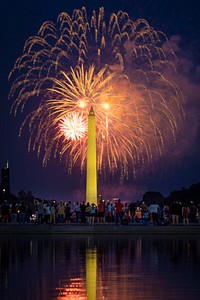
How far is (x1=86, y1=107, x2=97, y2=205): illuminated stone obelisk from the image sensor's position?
175 ft

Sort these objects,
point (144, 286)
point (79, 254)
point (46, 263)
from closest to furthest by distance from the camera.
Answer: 1. point (144, 286)
2. point (46, 263)
3. point (79, 254)

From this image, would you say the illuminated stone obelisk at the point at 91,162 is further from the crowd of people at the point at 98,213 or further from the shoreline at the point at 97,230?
the shoreline at the point at 97,230

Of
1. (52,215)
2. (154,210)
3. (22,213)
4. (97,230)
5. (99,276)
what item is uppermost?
(154,210)

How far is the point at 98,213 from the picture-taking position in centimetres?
4222

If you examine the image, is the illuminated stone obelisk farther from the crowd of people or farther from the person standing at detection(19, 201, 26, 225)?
the person standing at detection(19, 201, 26, 225)

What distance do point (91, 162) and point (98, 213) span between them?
42.7ft

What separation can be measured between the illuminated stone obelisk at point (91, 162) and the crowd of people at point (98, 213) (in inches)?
261

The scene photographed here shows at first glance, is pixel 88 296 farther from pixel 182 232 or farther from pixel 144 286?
pixel 182 232

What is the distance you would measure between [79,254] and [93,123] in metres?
33.4

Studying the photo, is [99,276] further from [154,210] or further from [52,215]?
[52,215]

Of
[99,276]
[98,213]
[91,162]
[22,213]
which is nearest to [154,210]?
[98,213]

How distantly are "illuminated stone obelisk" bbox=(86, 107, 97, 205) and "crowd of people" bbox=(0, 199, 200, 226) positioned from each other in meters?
6.64

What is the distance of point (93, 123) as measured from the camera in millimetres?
53438

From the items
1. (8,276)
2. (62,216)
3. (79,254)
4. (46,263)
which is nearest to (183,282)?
(8,276)
